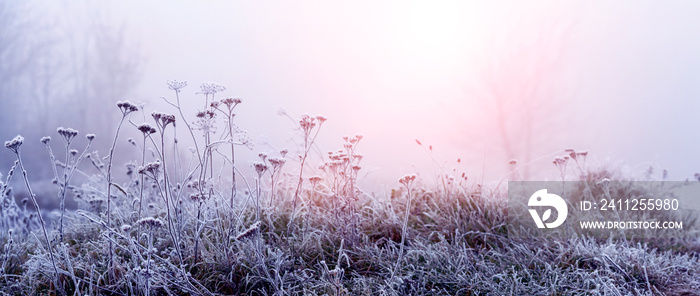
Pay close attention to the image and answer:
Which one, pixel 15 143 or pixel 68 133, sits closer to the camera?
pixel 15 143

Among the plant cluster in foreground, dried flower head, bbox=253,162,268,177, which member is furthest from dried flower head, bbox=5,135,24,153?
dried flower head, bbox=253,162,268,177

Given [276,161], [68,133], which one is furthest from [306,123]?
[68,133]

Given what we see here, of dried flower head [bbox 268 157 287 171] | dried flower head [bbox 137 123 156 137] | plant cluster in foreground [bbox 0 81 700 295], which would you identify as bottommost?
plant cluster in foreground [bbox 0 81 700 295]

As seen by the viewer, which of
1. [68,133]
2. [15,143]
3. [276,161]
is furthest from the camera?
[276,161]

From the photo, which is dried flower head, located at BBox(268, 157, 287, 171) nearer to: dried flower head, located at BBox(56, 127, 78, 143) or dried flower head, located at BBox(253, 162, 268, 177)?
dried flower head, located at BBox(253, 162, 268, 177)

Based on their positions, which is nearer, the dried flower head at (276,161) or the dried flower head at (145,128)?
the dried flower head at (145,128)

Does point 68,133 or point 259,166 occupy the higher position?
point 68,133

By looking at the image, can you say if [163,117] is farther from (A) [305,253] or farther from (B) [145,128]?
(A) [305,253]

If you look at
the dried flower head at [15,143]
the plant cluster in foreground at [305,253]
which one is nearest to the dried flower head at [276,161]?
the plant cluster in foreground at [305,253]

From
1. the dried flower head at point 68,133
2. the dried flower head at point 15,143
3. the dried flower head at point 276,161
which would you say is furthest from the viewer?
the dried flower head at point 276,161

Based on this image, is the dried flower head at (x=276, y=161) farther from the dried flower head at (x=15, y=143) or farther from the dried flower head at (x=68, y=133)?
the dried flower head at (x=15, y=143)

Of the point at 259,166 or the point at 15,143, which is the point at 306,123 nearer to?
the point at 259,166

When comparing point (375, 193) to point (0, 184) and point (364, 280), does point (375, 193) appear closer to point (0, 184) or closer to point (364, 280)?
point (364, 280)

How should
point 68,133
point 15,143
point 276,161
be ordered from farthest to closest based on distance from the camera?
point 276,161 < point 68,133 < point 15,143
